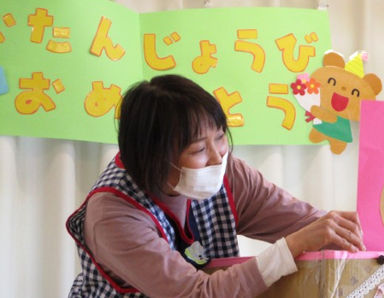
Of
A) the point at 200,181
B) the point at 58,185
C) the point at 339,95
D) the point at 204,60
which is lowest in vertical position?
the point at 58,185

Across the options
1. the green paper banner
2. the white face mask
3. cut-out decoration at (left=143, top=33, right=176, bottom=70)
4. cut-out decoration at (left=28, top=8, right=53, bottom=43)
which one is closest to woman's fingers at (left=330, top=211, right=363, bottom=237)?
the white face mask

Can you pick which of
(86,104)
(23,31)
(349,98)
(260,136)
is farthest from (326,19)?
(23,31)

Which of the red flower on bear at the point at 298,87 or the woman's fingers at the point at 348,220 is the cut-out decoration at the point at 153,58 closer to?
the red flower on bear at the point at 298,87

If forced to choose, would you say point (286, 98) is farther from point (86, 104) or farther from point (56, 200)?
point (56, 200)

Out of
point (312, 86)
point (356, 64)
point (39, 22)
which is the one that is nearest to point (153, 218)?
point (39, 22)

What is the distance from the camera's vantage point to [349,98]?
1556 millimetres

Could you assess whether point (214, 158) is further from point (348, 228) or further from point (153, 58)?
point (153, 58)

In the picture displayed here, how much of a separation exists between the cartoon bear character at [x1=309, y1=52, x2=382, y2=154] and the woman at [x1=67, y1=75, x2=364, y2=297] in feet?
2.20

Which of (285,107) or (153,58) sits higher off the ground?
(153,58)

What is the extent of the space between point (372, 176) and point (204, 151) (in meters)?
0.26

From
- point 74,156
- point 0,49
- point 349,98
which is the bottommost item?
point 74,156

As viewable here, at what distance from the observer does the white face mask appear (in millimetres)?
857

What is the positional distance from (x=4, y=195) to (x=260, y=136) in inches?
26.2

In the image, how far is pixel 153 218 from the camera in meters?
0.86
